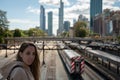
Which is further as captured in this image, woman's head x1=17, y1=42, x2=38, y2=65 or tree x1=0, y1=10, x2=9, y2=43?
tree x1=0, y1=10, x2=9, y2=43

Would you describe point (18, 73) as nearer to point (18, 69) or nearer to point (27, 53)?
point (18, 69)

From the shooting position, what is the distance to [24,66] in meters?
4.38

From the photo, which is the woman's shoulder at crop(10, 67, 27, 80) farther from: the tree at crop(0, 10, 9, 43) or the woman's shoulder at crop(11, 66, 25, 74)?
the tree at crop(0, 10, 9, 43)

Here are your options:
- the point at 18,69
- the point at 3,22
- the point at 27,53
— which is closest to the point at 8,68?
the point at 18,69

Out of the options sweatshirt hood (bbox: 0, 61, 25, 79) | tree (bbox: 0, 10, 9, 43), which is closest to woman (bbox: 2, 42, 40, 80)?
sweatshirt hood (bbox: 0, 61, 25, 79)

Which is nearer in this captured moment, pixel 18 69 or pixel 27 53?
pixel 18 69

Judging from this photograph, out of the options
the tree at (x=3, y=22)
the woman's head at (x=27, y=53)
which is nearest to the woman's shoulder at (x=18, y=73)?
the woman's head at (x=27, y=53)

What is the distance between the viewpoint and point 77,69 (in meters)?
37.7

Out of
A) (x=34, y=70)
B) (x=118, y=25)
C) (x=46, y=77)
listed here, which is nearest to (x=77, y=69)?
(x=46, y=77)

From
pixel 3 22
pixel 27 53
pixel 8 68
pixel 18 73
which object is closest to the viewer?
pixel 18 73

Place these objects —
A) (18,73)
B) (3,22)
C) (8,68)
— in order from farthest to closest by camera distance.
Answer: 1. (3,22)
2. (8,68)
3. (18,73)

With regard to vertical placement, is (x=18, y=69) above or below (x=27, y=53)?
below

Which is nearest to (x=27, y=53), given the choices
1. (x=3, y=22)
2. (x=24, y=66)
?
(x=24, y=66)

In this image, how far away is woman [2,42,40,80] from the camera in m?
4.23
